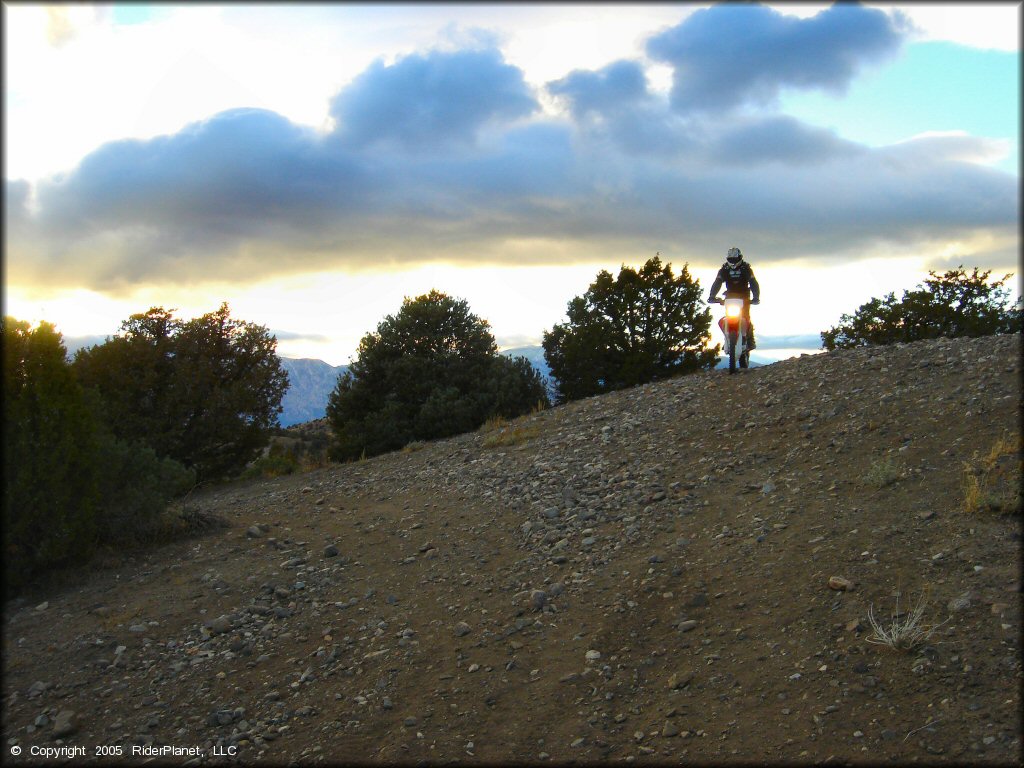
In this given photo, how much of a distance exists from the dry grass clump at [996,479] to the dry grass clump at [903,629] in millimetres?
1595

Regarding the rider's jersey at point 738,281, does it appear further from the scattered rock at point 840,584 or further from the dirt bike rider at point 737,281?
the scattered rock at point 840,584

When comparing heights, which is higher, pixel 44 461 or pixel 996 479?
pixel 44 461

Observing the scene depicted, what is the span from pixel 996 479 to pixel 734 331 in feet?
22.2

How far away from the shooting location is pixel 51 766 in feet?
16.3

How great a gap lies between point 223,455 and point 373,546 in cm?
981

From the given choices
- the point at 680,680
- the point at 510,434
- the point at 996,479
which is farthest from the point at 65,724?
the point at 510,434

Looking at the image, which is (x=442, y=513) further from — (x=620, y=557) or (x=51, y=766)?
(x=51, y=766)

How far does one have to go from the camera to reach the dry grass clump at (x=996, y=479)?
6320 mm

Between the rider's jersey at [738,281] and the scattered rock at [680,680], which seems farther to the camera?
the rider's jersey at [738,281]

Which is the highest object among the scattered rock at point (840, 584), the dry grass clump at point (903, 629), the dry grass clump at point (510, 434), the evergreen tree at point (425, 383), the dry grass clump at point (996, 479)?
the evergreen tree at point (425, 383)

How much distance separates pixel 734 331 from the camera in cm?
1345

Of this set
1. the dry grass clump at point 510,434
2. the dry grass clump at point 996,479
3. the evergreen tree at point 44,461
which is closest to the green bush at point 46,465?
the evergreen tree at point 44,461

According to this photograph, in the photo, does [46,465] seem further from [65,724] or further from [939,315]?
[939,315]

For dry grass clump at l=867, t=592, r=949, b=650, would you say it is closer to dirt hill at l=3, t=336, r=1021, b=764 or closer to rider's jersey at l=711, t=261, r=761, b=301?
dirt hill at l=3, t=336, r=1021, b=764
